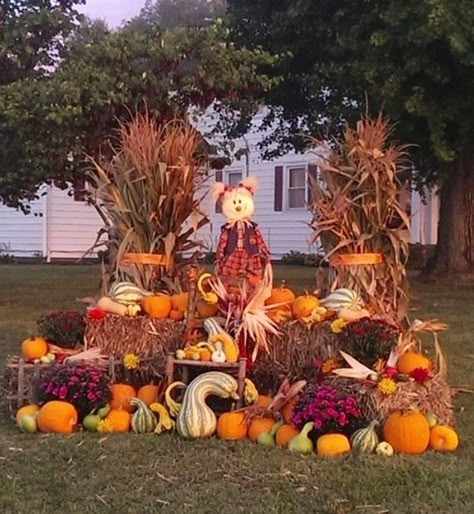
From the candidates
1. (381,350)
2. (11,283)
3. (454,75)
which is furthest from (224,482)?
(11,283)

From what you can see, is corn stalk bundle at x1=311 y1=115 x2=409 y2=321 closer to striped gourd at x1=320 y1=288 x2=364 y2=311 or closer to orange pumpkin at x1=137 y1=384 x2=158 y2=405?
striped gourd at x1=320 y1=288 x2=364 y2=311

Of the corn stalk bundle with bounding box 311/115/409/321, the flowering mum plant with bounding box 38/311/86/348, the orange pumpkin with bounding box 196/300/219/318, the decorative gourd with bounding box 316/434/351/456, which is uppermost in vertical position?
the corn stalk bundle with bounding box 311/115/409/321

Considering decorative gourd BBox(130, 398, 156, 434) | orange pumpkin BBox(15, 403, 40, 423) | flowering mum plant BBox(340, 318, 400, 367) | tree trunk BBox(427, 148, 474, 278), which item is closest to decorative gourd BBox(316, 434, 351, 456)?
flowering mum plant BBox(340, 318, 400, 367)

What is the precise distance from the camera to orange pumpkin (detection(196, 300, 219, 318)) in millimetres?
5938

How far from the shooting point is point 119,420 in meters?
5.39

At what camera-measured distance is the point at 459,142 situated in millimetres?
13070

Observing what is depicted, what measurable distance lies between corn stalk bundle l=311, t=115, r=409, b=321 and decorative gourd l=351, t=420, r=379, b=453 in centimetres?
134

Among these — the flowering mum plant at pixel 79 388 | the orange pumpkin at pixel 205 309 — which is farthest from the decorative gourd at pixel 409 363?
the flowering mum plant at pixel 79 388

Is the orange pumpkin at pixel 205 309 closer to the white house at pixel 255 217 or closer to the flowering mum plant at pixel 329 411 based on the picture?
the flowering mum plant at pixel 329 411

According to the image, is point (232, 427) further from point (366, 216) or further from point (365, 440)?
point (366, 216)

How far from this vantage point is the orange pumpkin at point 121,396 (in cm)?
557

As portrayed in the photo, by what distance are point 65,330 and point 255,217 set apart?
19.0 meters

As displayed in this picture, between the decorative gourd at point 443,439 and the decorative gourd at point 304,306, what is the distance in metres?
1.14

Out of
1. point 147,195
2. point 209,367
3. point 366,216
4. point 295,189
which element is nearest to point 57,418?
point 209,367
